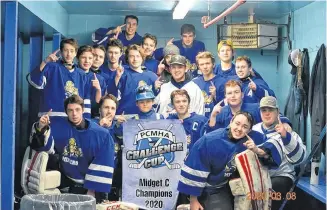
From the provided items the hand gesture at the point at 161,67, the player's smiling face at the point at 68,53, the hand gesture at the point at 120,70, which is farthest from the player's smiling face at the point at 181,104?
the player's smiling face at the point at 68,53

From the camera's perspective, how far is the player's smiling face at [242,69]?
459 cm

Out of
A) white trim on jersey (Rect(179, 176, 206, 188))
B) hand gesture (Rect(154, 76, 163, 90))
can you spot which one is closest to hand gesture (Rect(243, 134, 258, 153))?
white trim on jersey (Rect(179, 176, 206, 188))

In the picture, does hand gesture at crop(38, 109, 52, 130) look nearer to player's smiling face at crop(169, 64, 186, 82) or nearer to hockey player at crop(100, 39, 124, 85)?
hockey player at crop(100, 39, 124, 85)

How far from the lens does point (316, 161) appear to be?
15.2ft

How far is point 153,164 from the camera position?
4.52 m

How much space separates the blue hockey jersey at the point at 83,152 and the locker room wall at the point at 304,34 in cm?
161

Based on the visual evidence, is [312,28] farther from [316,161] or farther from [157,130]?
[157,130]

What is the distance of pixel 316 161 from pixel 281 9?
1.37 m

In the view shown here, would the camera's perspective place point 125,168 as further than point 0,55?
Yes

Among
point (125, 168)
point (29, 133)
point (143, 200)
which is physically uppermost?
point (29, 133)

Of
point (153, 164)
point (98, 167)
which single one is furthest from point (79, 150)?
point (153, 164)

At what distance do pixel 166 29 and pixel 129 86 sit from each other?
59cm

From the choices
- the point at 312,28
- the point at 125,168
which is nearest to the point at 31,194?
the point at 125,168

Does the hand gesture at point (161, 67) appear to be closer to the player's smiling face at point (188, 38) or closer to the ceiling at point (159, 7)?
the player's smiling face at point (188, 38)
